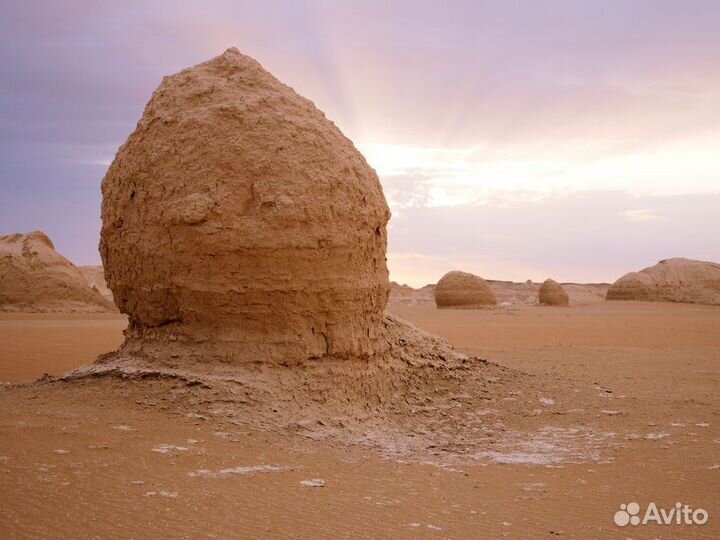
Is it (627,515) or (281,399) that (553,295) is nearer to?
(281,399)

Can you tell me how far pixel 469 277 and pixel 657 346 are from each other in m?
19.4

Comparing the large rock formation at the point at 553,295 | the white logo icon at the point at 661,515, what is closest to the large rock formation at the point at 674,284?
the large rock formation at the point at 553,295

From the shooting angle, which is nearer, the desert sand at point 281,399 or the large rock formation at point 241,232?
the desert sand at point 281,399

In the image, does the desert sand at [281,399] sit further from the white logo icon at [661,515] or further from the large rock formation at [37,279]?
the large rock formation at [37,279]

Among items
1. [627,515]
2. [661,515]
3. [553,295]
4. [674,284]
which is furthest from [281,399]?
[674,284]

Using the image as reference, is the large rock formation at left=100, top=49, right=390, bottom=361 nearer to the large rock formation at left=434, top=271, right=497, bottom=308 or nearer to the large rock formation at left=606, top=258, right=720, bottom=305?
the large rock formation at left=434, top=271, right=497, bottom=308

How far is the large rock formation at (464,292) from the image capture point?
34.0m

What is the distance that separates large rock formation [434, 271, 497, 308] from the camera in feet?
112

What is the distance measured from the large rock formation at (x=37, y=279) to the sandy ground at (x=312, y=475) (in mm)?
20359

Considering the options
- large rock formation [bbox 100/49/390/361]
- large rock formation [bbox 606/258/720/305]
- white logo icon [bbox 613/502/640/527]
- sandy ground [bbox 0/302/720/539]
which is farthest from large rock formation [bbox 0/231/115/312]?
large rock formation [bbox 606/258/720/305]

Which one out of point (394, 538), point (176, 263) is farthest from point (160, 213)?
point (394, 538)

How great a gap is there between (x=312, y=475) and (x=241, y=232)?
8.29 ft

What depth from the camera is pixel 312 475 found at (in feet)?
15.3

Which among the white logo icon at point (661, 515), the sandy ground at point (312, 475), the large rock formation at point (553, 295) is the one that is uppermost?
the large rock formation at point (553, 295)
